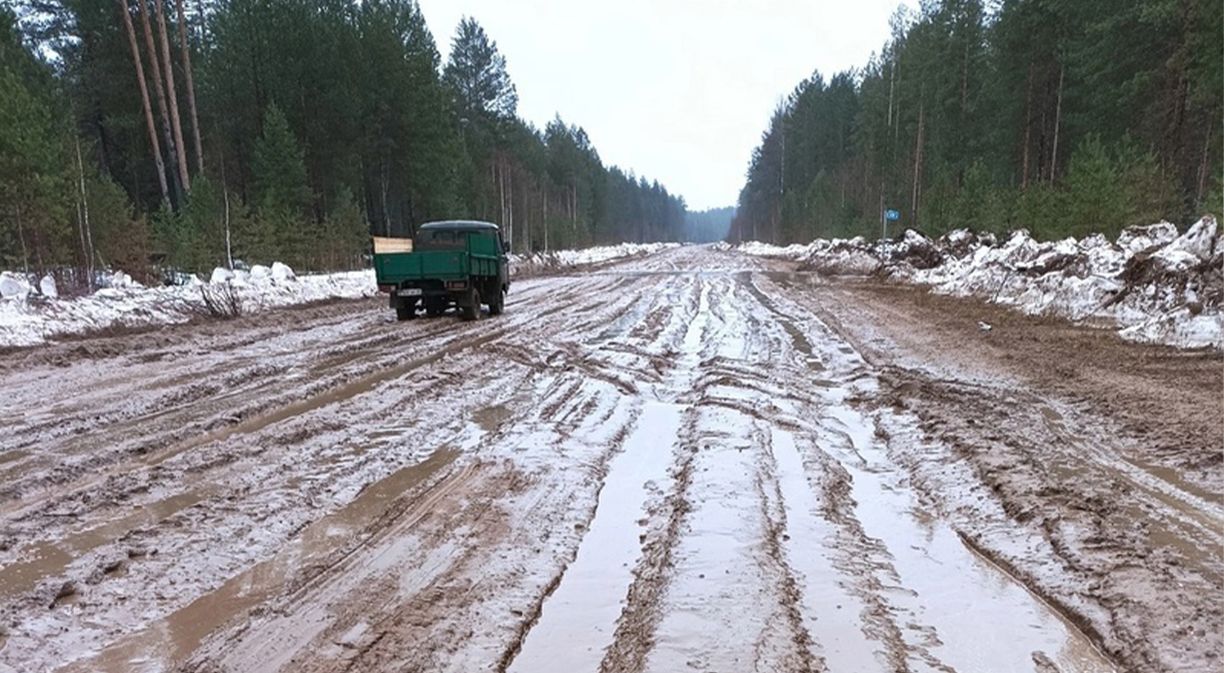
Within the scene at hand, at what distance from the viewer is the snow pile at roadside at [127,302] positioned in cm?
1098

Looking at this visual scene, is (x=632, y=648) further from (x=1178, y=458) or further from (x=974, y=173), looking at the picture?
(x=974, y=173)

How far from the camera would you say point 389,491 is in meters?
4.60

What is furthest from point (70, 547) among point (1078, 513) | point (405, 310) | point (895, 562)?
point (405, 310)

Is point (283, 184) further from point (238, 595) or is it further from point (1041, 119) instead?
point (1041, 119)

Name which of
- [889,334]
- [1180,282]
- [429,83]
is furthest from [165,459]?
[429,83]

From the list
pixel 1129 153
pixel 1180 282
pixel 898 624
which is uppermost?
pixel 1129 153

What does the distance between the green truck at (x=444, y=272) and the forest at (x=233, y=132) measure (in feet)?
23.0

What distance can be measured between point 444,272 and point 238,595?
11.3 meters

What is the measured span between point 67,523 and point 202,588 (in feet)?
4.66

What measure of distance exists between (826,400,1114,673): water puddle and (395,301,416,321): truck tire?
11.9m

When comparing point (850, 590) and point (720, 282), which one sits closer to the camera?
point (850, 590)

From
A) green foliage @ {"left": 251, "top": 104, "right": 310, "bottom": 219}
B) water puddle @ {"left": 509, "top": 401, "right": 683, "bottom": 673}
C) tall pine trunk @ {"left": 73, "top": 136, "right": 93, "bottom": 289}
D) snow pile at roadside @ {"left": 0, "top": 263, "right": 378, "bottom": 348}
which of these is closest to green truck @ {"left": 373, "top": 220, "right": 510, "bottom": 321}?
snow pile at roadside @ {"left": 0, "top": 263, "right": 378, "bottom": 348}

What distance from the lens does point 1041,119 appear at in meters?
32.2

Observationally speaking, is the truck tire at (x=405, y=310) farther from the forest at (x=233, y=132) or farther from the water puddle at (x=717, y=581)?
the water puddle at (x=717, y=581)
